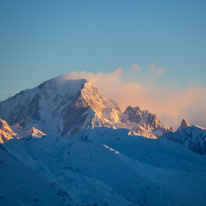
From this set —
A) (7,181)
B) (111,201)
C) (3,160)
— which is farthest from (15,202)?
(111,201)

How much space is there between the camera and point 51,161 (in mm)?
195875

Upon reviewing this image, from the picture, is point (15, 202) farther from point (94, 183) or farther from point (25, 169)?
point (94, 183)

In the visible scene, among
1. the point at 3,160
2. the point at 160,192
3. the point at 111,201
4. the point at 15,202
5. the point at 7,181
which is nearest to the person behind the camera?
the point at 15,202

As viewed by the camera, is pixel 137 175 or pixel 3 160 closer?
pixel 3 160

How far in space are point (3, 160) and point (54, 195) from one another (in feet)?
66.4

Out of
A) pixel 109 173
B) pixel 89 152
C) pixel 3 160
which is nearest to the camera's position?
pixel 3 160

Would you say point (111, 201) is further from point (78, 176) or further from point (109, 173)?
point (109, 173)

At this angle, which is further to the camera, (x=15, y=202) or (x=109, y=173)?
(x=109, y=173)

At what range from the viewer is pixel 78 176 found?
154500 mm

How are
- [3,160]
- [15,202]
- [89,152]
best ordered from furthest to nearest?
1. [89,152]
2. [3,160]
3. [15,202]

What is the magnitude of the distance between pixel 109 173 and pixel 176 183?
33463 millimetres

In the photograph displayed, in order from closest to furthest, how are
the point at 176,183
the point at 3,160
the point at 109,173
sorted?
the point at 3,160, the point at 176,183, the point at 109,173

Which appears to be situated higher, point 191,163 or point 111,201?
point 191,163

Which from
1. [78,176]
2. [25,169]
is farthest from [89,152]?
[25,169]
